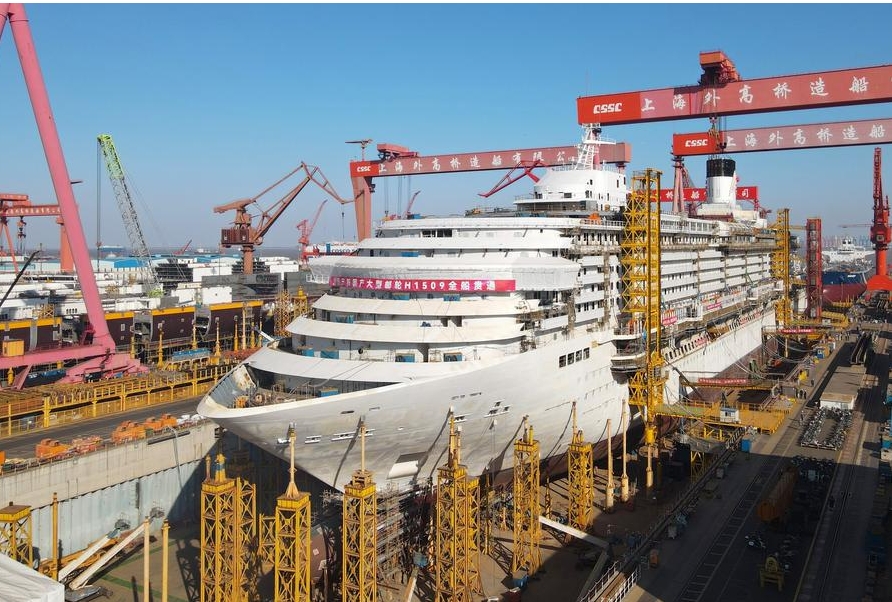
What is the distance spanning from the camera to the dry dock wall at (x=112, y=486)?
21891 mm

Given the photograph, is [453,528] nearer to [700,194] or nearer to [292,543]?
[292,543]

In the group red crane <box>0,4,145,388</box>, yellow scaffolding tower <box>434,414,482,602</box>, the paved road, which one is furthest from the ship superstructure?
red crane <box>0,4,145,388</box>

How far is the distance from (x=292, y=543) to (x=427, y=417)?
4.69 m

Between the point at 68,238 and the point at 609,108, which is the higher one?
the point at 609,108

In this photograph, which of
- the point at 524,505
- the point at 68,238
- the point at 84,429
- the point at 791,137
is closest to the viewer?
the point at 524,505

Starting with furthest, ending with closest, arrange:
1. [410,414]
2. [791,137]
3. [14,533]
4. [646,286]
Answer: [791,137] → [646,286] → [410,414] → [14,533]

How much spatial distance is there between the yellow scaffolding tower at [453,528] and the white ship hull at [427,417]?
3.55 feet

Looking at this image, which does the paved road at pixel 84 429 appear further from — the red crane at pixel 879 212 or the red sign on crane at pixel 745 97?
the red crane at pixel 879 212

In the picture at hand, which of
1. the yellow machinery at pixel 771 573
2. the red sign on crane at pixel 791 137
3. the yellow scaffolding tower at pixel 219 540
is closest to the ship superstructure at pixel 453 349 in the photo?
the yellow scaffolding tower at pixel 219 540

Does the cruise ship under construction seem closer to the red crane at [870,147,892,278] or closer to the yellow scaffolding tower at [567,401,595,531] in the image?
the yellow scaffolding tower at [567,401,595,531]

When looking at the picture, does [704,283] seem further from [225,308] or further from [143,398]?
[225,308]

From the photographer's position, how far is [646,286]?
28.2 meters

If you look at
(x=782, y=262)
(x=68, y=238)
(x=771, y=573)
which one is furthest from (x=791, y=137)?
(x=68, y=238)

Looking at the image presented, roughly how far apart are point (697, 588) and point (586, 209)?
53.0 feet
